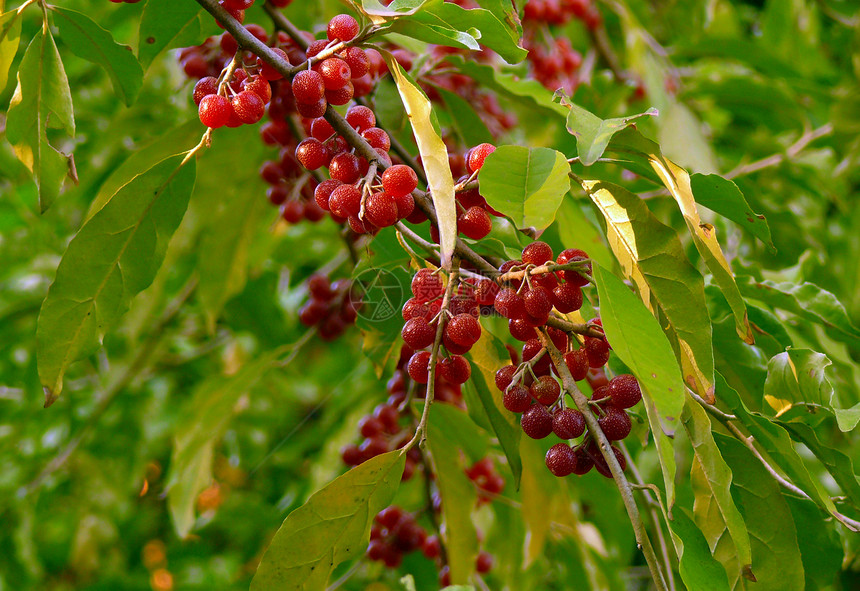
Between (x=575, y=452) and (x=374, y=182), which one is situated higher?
(x=374, y=182)

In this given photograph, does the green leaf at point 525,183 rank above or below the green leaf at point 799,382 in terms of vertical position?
above

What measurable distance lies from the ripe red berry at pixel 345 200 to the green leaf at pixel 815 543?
1.85ft

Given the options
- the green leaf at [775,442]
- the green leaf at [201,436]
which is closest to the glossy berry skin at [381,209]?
the green leaf at [775,442]

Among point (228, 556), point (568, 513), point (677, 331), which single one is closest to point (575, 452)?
point (677, 331)

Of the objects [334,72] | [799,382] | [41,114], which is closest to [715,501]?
[799,382]

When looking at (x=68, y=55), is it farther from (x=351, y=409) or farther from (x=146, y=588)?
(x=146, y=588)

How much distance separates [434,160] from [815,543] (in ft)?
2.05

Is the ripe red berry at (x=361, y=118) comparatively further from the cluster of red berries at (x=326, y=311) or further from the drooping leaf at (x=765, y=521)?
the cluster of red berries at (x=326, y=311)

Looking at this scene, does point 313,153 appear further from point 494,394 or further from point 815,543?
point 815,543

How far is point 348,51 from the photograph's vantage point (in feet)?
2.48

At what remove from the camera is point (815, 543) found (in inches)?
32.7

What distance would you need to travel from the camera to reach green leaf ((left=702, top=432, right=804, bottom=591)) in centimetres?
70

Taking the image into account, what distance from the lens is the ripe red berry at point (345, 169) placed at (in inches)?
28.6

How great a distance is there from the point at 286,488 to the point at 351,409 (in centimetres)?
76
